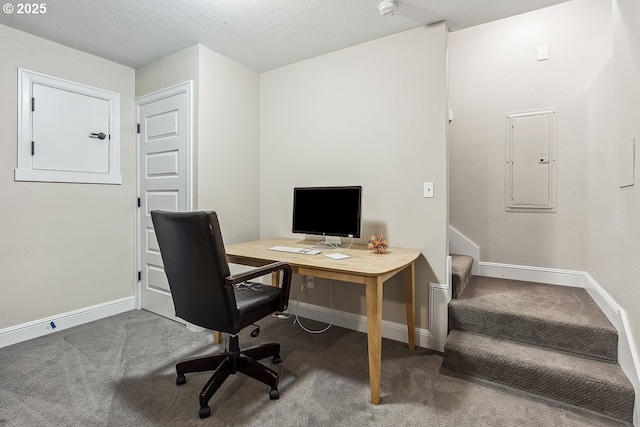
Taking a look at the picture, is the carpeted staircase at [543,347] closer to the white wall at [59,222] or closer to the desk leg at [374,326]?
the desk leg at [374,326]

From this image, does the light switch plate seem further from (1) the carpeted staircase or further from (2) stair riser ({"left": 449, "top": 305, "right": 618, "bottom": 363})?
(2) stair riser ({"left": 449, "top": 305, "right": 618, "bottom": 363})

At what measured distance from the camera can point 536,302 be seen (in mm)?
2275

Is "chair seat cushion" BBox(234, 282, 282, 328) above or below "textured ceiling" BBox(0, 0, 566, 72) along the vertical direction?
below

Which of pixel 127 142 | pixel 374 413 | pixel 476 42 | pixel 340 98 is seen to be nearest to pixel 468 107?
pixel 476 42

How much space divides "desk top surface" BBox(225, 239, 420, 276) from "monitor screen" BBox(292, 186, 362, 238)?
0.16 metres

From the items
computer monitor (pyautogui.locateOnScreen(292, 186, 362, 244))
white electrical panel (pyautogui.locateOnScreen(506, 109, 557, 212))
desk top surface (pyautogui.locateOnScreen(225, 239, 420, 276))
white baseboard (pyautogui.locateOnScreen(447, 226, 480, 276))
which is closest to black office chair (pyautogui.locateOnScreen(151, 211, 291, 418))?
desk top surface (pyautogui.locateOnScreen(225, 239, 420, 276))

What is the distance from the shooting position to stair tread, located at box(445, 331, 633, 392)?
1.61 metres

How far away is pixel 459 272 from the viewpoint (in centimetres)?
247

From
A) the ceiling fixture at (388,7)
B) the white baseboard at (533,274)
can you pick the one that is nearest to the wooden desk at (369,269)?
the white baseboard at (533,274)

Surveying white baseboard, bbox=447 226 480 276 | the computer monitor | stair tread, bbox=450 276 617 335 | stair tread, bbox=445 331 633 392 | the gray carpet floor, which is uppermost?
the computer monitor

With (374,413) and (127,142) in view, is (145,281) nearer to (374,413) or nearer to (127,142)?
(127,142)

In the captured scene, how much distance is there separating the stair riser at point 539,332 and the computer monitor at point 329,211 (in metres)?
1.01

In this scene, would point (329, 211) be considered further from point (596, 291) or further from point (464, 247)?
point (596, 291)

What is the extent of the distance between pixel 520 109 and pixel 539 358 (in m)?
2.28
